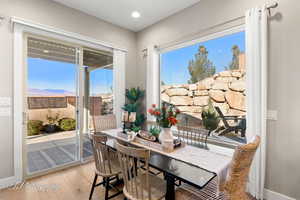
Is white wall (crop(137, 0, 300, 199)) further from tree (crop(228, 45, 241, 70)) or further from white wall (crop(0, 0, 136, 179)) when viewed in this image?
white wall (crop(0, 0, 136, 179))

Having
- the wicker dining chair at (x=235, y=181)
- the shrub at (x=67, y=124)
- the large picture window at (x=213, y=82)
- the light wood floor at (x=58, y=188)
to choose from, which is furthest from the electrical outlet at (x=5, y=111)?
the large picture window at (x=213, y=82)

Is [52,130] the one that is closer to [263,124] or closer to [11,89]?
[11,89]

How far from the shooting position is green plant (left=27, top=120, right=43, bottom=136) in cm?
270

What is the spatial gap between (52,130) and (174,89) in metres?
2.71

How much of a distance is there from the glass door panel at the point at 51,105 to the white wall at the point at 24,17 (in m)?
0.28

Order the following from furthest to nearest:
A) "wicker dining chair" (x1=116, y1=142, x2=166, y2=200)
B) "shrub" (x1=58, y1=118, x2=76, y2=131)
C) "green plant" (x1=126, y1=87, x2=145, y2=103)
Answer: "green plant" (x1=126, y1=87, x2=145, y2=103)
"shrub" (x1=58, y1=118, x2=76, y2=131)
"wicker dining chair" (x1=116, y1=142, x2=166, y2=200)

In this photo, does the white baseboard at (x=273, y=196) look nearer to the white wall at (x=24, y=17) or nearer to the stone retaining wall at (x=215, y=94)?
the stone retaining wall at (x=215, y=94)

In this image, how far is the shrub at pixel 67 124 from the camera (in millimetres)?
3143

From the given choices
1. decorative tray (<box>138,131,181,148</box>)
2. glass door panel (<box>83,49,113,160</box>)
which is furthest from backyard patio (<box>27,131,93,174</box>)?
decorative tray (<box>138,131,181,148</box>)

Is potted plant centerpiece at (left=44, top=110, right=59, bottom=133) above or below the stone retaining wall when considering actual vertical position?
below

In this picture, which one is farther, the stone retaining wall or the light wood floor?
the stone retaining wall

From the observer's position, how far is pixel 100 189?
2.33 m

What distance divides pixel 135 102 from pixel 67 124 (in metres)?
1.59

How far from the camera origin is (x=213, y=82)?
286 centimetres
